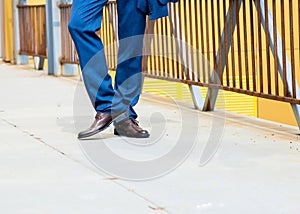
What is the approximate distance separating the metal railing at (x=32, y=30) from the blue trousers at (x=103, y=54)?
6.72m

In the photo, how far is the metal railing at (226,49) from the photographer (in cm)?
554

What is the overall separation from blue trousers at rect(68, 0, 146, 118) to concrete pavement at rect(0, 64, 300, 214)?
252mm

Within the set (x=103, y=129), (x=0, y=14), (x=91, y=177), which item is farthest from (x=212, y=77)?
(x=0, y=14)

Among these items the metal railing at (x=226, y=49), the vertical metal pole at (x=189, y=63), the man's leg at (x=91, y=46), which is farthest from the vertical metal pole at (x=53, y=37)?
the man's leg at (x=91, y=46)

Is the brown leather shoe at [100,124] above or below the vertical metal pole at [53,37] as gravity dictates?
above

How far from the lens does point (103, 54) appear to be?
5.00m

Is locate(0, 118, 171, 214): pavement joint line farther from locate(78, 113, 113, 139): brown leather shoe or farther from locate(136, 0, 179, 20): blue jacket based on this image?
locate(136, 0, 179, 20): blue jacket

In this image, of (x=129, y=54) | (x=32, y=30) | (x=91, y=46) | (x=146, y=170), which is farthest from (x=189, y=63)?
(x=32, y=30)

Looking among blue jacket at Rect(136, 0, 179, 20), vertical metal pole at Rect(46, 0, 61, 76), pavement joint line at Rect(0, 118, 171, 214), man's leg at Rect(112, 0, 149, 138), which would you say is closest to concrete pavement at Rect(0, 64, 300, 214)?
pavement joint line at Rect(0, 118, 171, 214)

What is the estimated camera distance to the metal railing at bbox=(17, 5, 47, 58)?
12320 mm

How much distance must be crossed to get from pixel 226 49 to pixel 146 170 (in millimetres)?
2507

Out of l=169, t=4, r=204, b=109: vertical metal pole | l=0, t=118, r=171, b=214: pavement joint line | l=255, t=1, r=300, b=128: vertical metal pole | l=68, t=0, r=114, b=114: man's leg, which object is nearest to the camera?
l=0, t=118, r=171, b=214: pavement joint line

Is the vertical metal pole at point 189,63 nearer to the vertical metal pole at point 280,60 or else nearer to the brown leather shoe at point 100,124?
the vertical metal pole at point 280,60

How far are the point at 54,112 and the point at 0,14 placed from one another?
872cm
